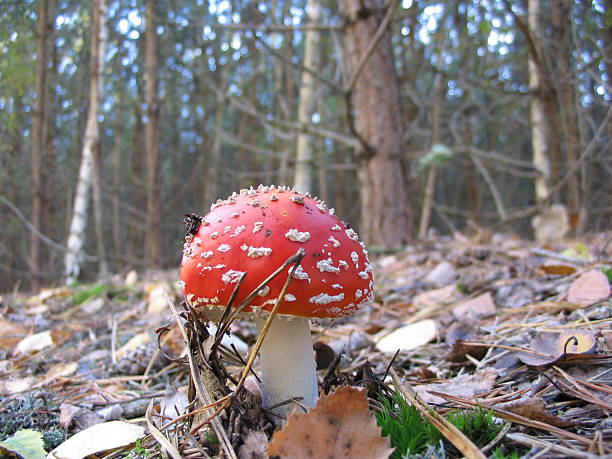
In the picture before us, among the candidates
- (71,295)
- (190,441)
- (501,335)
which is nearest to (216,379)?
(190,441)

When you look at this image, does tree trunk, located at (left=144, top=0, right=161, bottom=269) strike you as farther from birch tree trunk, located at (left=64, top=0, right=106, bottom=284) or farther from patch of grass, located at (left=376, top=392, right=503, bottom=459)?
patch of grass, located at (left=376, top=392, right=503, bottom=459)

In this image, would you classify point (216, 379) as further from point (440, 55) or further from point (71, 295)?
point (440, 55)

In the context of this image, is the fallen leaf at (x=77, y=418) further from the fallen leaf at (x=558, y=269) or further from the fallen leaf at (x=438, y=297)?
the fallen leaf at (x=558, y=269)

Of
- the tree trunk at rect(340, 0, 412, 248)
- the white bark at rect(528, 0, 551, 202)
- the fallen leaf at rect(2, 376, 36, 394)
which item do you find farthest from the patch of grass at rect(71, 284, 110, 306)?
the white bark at rect(528, 0, 551, 202)

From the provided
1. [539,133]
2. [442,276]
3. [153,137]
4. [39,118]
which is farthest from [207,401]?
[39,118]

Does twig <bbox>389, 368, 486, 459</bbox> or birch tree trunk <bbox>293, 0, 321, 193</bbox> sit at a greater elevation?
birch tree trunk <bbox>293, 0, 321, 193</bbox>
